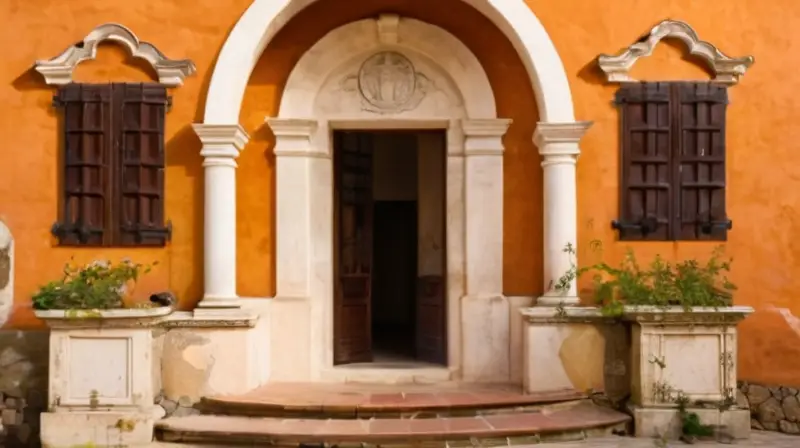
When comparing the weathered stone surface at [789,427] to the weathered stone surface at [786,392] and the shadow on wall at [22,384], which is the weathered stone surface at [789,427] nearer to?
the weathered stone surface at [786,392]

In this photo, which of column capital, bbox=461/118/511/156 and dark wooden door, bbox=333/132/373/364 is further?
dark wooden door, bbox=333/132/373/364

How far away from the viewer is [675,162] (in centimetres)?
747

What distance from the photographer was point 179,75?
24.2 ft

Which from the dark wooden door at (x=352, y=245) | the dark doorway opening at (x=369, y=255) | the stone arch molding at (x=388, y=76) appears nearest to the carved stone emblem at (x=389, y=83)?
the stone arch molding at (x=388, y=76)

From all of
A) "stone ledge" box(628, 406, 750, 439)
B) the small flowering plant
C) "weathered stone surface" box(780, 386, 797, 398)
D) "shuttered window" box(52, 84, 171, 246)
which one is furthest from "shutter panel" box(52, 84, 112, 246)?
"weathered stone surface" box(780, 386, 797, 398)

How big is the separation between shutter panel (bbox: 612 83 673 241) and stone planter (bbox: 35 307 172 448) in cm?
459

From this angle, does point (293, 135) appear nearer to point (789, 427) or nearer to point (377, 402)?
point (377, 402)

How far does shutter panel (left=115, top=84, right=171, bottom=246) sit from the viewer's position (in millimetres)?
7383

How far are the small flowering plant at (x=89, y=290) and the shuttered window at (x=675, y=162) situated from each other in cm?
468

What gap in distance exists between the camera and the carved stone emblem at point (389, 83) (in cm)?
801

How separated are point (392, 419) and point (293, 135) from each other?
119 inches

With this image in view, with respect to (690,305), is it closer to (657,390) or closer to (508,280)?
(657,390)

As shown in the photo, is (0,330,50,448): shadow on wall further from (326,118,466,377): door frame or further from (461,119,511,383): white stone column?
(461,119,511,383): white stone column

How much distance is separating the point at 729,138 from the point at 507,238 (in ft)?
7.81
